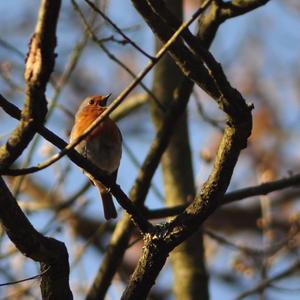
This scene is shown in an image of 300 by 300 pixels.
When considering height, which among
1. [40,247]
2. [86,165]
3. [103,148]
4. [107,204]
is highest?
[103,148]

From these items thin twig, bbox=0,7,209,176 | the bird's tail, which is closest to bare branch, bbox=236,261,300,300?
the bird's tail

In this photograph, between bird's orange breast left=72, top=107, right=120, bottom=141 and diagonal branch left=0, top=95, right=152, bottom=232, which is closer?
diagonal branch left=0, top=95, right=152, bottom=232

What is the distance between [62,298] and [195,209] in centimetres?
64

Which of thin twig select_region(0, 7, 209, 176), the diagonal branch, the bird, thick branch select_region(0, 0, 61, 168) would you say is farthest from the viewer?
the bird

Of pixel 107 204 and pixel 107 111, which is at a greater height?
pixel 107 204

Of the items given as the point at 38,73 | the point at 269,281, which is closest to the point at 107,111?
the point at 38,73

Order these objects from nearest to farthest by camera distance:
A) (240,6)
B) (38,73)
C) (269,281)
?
1. (38,73)
2. (240,6)
3. (269,281)

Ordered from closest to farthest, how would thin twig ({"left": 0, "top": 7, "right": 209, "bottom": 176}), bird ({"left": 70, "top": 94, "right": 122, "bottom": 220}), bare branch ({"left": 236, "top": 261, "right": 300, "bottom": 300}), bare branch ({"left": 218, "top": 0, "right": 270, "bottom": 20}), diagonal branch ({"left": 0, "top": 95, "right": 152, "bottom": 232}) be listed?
thin twig ({"left": 0, "top": 7, "right": 209, "bottom": 176})
diagonal branch ({"left": 0, "top": 95, "right": 152, "bottom": 232})
bare branch ({"left": 218, "top": 0, "right": 270, "bottom": 20})
bird ({"left": 70, "top": 94, "right": 122, "bottom": 220})
bare branch ({"left": 236, "top": 261, "right": 300, "bottom": 300})

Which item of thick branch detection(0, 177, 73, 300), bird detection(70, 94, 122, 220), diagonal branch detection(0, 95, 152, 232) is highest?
bird detection(70, 94, 122, 220)

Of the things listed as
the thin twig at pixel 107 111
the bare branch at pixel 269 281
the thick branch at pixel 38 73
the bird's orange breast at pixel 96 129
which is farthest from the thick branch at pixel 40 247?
the bare branch at pixel 269 281

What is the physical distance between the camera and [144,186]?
4707 millimetres

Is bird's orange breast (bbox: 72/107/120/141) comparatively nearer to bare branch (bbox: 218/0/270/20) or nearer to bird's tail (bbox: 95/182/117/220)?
bird's tail (bbox: 95/182/117/220)

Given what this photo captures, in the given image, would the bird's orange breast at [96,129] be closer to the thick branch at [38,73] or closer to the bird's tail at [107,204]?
the bird's tail at [107,204]

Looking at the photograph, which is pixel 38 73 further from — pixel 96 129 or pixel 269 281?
pixel 269 281
